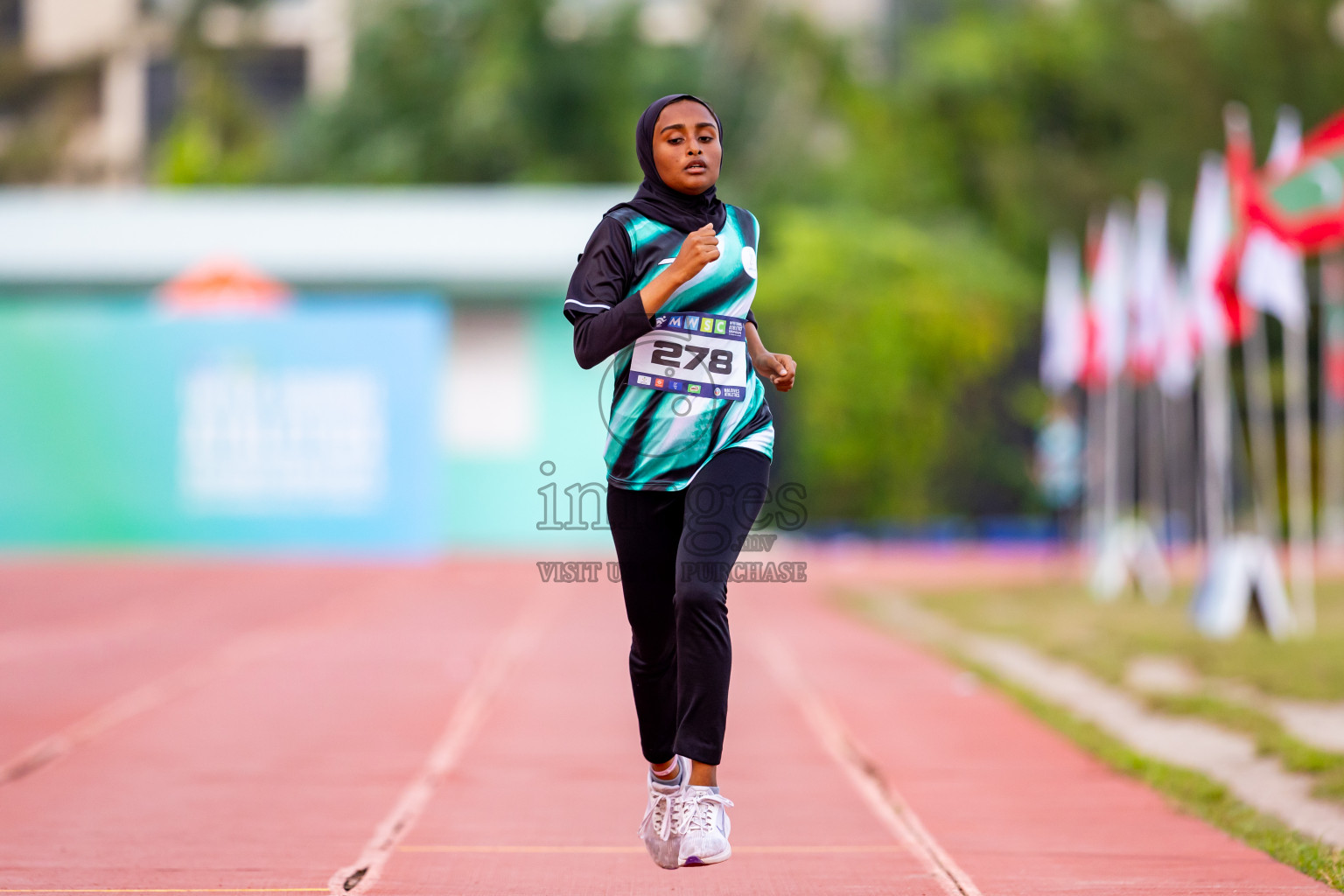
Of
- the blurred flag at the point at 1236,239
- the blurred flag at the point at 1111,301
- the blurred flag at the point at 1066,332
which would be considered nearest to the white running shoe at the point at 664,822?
the blurred flag at the point at 1236,239

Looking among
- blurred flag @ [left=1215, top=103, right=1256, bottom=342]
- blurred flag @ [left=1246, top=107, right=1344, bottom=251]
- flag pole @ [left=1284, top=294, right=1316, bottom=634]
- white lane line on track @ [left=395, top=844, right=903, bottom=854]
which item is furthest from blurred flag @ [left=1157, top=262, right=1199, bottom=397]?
white lane line on track @ [left=395, top=844, right=903, bottom=854]

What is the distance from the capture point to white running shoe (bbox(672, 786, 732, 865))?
444 centimetres

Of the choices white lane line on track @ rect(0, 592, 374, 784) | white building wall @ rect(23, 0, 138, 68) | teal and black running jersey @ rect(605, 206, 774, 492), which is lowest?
white lane line on track @ rect(0, 592, 374, 784)

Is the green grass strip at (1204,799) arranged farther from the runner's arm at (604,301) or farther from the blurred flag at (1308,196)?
the blurred flag at (1308,196)

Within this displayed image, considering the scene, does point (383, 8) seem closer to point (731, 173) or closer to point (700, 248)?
point (731, 173)

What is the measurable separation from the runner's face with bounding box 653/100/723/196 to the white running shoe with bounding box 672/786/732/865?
1.51m

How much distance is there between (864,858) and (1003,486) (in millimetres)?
21223

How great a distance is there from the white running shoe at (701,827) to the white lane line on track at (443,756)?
3.10 ft

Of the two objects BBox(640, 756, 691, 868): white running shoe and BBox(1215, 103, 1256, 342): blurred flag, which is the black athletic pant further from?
BBox(1215, 103, 1256, 342): blurred flag

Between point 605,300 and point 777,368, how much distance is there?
585 mm

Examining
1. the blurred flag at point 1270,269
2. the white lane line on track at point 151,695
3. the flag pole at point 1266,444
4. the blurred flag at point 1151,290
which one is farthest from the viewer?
the flag pole at point 1266,444

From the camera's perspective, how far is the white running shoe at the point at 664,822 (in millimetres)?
4496

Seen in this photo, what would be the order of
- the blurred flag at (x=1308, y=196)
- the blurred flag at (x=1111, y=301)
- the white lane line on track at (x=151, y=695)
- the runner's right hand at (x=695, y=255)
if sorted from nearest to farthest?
the runner's right hand at (x=695, y=255) < the white lane line on track at (x=151, y=695) < the blurred flag at (x=1308, y=196) < the blurred flag at (x=1111, y=301)

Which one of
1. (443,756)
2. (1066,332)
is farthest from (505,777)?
(1066,332)
